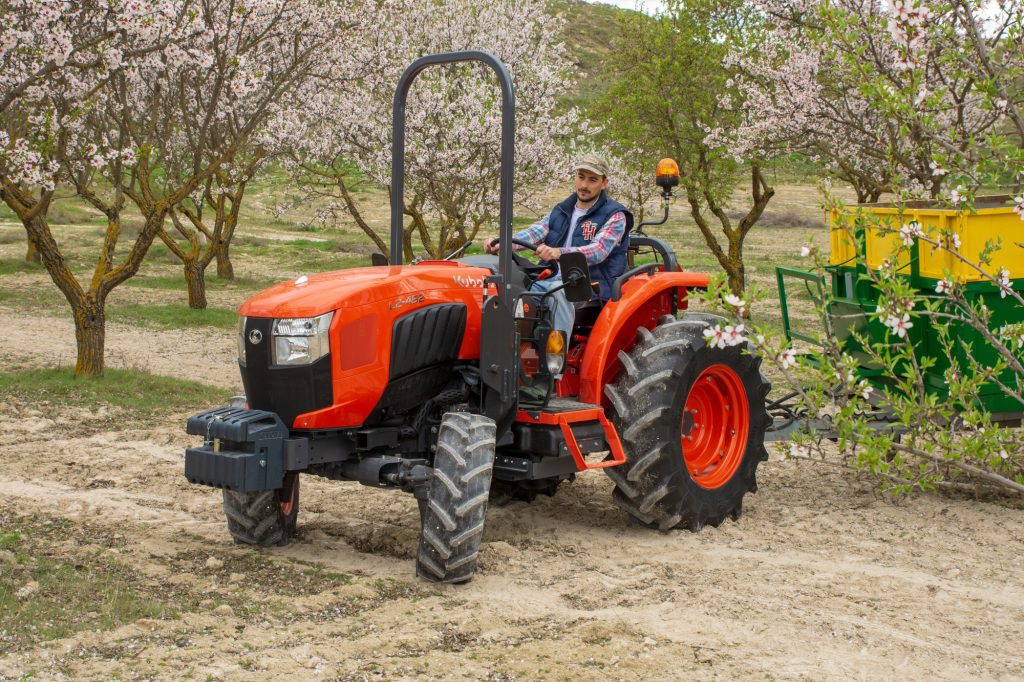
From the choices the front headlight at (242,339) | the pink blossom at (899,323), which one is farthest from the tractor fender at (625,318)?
the front headlight at (242,339)

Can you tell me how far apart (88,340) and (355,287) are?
6862mm

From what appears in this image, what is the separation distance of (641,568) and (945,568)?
5.18 feet

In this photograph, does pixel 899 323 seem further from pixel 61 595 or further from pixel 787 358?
pixel 61 595

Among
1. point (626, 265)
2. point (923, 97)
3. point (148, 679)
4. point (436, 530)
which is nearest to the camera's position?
point (148, 679)

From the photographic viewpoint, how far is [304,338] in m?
5.38

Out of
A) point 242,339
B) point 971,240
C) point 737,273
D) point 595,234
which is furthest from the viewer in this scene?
point 737,273

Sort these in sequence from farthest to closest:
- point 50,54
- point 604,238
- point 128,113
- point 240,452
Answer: point 128,113, point 50,54, point 604,238, point 240,452

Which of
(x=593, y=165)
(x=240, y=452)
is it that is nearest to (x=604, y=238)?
(x=593, y=165)

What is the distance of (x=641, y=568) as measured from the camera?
590 cm

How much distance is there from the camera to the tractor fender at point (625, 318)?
20.7 ft

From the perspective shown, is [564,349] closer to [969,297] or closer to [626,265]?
[626,265]

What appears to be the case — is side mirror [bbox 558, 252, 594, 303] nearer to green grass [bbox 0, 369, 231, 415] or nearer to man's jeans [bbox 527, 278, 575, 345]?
man's jeans [bbox 527, 278, 575, 345]

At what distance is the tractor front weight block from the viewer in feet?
17.3

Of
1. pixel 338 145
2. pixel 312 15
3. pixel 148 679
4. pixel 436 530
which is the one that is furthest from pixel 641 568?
pixel 338 145
